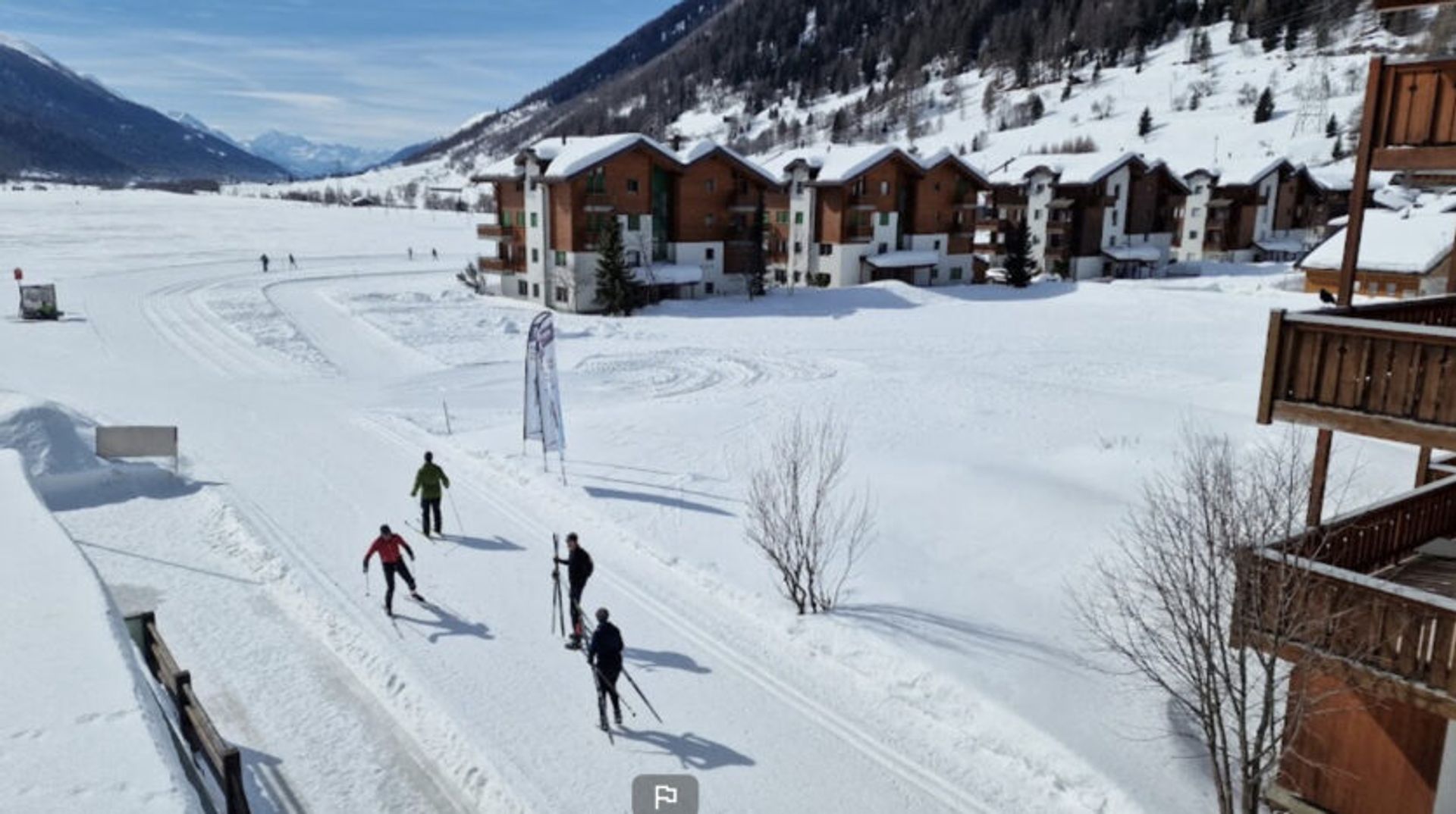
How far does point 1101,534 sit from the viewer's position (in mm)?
15820

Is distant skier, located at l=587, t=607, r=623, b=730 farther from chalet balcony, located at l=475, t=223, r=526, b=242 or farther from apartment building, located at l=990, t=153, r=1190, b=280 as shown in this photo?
apartment building, located at l=990, t=153, r=1190, b=280

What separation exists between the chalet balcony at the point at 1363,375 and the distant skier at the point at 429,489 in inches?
510

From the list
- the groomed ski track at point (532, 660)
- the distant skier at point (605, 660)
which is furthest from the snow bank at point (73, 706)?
the distant skier at point (605, 660)

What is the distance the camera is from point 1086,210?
218 feet

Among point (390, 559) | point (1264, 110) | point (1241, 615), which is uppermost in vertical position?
point (1264, 110)

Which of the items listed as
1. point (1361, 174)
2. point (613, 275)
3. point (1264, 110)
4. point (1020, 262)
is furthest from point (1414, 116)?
point (1264, 110)

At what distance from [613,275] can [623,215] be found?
5224 mm

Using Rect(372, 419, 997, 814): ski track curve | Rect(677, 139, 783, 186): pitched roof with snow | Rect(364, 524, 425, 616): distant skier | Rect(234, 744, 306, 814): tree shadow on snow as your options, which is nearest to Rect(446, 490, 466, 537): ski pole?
Rect(364, 524, 425, 616): distant skier

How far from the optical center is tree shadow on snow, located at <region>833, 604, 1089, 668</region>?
1213cm

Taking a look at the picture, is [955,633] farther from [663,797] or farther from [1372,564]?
[663,797]

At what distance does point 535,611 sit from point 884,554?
583 centimetres

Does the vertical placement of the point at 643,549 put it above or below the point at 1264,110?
below

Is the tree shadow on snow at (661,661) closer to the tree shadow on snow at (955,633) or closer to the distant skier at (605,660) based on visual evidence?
the distant skier at (605,660)

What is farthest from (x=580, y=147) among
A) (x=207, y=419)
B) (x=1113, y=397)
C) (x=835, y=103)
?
(x=835, y=103)
